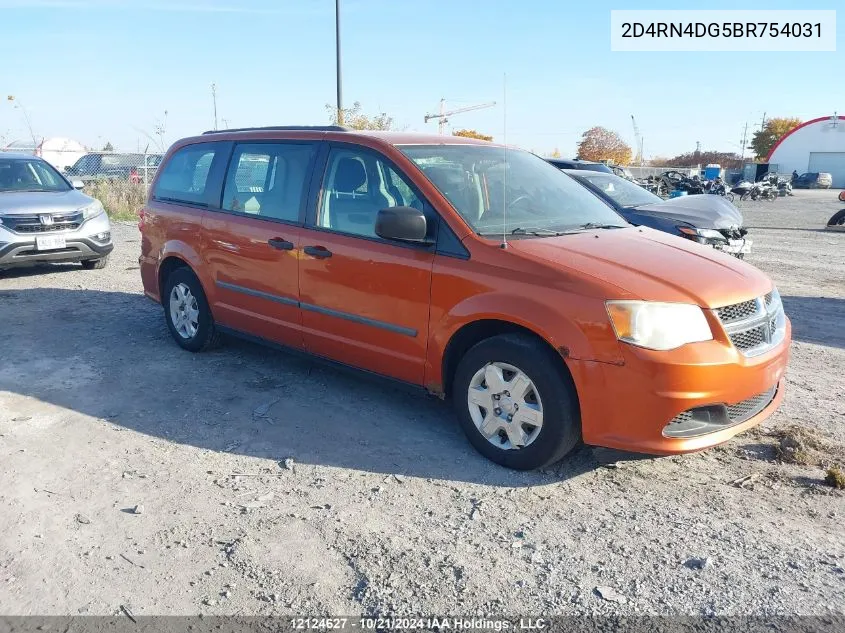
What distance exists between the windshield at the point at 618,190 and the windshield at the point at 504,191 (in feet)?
15.8

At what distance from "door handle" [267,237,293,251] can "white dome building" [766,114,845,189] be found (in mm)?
73295

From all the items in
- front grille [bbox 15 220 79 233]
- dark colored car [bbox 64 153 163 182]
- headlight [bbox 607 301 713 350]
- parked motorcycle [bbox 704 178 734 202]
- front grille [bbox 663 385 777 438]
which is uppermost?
dark colored car [bbox 64 153 163 182]

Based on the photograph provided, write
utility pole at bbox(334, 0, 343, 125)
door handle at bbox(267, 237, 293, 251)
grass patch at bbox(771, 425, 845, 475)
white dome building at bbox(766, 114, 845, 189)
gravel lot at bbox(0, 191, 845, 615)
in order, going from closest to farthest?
gravel lot at bbox(0, 191, 845, 615) < grass patch at bbox(771, 425, 845, 475) < door handle at bbox(267, 237, 293, 251) < utility pole at bbox(334, 0, 343, 125) < white dome building at bbox(766, 114, 845, 189)

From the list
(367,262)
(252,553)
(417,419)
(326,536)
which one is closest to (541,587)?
(326,536)

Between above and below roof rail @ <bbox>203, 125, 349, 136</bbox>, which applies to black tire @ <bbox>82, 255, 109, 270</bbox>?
below

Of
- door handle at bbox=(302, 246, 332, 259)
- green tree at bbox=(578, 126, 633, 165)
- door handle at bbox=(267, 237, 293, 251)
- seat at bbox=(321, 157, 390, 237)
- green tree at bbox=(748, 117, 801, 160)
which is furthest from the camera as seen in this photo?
green tree at bbox=(748, 117, 801, 160)

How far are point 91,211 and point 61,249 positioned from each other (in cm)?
73

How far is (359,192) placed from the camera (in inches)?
185

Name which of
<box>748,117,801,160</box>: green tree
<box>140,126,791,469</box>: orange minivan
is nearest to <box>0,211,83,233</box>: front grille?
<box>140,126,791,469</box>: orange minivan

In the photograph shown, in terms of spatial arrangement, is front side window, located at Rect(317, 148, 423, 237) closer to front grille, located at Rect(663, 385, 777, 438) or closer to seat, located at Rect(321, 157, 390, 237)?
seat, located at Rect(321, 157, 390, 237)

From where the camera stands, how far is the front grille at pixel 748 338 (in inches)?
144

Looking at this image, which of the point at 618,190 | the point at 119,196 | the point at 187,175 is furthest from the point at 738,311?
the point at 119,196

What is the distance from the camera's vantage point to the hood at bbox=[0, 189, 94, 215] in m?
9.08

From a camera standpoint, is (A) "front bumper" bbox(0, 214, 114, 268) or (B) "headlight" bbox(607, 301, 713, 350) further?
(A) "front bumper" bbox(0, 214, 114, 268)
